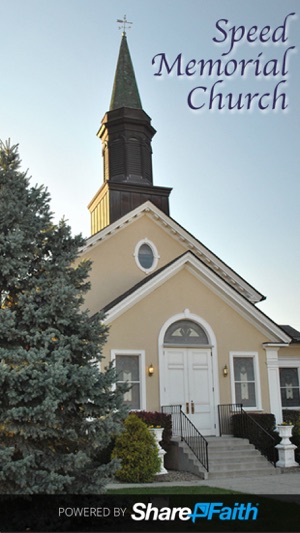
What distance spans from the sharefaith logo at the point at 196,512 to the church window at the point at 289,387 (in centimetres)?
1040

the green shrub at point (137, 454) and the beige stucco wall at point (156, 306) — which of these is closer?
the green shrub at point (137, 454)

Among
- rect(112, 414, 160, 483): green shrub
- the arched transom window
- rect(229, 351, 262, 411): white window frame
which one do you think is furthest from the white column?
rect(112, 414, 160, 483): green shrub

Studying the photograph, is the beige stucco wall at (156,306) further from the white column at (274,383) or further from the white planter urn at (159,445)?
the white planter urn at (159,445)

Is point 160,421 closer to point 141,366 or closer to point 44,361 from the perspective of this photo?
point 141,366

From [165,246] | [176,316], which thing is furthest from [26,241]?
[165,246]

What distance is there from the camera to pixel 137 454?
44.3 feet

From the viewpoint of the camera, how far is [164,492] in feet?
37.7

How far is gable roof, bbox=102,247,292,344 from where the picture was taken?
16734 millimetres

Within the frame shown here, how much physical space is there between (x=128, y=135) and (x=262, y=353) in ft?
32.8

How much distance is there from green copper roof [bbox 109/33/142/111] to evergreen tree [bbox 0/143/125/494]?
48.4 feet

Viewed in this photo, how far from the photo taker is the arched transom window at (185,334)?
17203 millimetres

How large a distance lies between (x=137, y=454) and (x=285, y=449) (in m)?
4.36

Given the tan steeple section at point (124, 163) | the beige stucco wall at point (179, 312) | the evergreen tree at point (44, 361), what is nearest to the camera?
the evergreen tree at point (44, 361)

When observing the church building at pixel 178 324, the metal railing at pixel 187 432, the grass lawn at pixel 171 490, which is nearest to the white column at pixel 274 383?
the church building at pixel 178 324
